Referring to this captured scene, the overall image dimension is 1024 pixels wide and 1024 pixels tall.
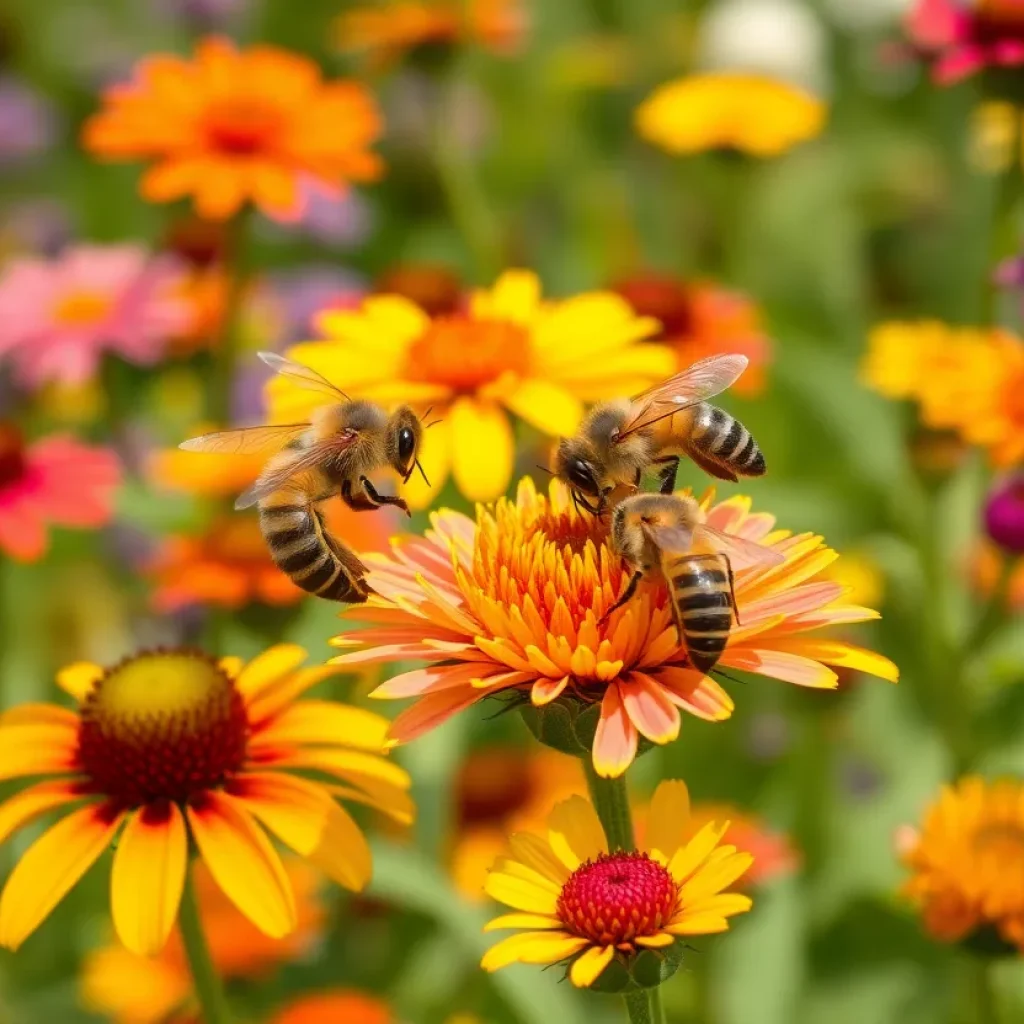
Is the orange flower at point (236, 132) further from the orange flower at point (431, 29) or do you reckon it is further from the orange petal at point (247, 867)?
the orange petal at point (247, 867)

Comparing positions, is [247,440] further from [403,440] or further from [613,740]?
[613,740]

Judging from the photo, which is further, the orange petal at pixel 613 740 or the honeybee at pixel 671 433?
the honeybee at pixel 671 433

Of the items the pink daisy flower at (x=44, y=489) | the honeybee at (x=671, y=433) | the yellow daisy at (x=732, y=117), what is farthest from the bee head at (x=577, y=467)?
the yellow daisy at (x=732, y=117)

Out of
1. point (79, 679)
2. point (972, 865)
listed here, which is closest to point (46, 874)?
point (79, 679)

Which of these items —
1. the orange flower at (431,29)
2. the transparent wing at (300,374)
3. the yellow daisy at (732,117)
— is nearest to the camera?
the transparent wing at (300,374)

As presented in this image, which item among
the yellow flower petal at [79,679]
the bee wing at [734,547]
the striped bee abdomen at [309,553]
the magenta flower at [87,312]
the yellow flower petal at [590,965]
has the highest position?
the bee wing at [734,547]

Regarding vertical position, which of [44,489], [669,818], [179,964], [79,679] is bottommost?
[179,964]
